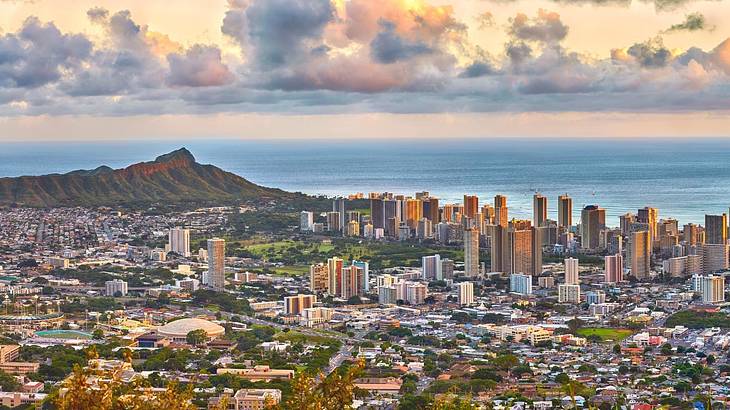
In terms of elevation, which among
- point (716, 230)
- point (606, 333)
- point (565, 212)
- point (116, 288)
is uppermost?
point (565, 212)

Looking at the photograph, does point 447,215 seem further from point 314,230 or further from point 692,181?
point 692,181

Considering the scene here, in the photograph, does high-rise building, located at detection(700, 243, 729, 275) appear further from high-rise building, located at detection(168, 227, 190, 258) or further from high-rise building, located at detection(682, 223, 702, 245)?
high-rise building, located at detection(168, 227, 190, 258)

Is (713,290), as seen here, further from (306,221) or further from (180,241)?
(306,221)

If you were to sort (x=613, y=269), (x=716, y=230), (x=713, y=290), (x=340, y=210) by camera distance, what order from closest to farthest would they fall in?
(x=713, y=290) < (x=613, y=269) < (x=716, y=230) < (x=340, y=210)

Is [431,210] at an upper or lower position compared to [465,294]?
upper

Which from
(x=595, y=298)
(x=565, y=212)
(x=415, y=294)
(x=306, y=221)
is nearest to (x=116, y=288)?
(x=415, y=294)

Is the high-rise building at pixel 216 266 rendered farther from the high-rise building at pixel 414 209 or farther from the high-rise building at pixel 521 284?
the high-rise building at pixel 414 209

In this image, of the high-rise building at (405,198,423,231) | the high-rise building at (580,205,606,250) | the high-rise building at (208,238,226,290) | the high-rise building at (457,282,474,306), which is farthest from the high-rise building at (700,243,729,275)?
the high-rise building at (208,238,226,290)
